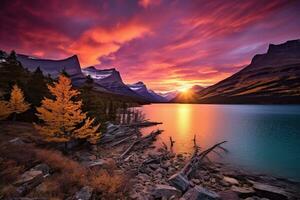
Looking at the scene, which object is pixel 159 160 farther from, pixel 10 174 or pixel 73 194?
pixel 10 174

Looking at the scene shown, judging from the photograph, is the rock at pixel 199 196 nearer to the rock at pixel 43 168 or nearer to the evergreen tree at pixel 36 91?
the rock at pixel 43 168

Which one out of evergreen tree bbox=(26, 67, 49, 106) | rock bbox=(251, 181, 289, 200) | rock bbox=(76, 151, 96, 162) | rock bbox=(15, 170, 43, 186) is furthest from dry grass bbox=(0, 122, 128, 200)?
evergreen tree bbox=(26, 67, 49, 106)

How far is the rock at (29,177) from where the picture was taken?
1043cm

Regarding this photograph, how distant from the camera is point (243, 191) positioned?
641 inches

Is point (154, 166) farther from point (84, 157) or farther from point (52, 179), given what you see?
point (52, 179)

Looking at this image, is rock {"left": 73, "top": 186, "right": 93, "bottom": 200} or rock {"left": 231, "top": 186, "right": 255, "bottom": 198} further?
rock {"left": 231, "top": 186, "right": 255, "bottom": 198}

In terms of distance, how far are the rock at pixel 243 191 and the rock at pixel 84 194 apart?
12.4 metres

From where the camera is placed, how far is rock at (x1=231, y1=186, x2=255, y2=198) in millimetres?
15787

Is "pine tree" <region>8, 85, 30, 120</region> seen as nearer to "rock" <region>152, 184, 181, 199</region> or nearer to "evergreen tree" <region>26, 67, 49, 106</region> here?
"evergreen tree" <region>26, 67, 49, 106</region>

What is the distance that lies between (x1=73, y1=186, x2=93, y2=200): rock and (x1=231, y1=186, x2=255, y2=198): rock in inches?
489

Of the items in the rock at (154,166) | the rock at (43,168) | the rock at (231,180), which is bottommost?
the rock at (231,180)

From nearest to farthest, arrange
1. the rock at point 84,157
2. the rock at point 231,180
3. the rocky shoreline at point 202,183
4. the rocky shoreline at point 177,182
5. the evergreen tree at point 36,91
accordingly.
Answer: the rocky shoreline at point 177,182 → the rocky shoreline at point 202,183 → the rock at point 231,180 → the rock at point 84,157 → the evergreen tree at point 36,91

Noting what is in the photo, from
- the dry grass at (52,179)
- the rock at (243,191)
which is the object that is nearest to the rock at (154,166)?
the dry grass at (52,179)

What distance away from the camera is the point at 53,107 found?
2139 centimetres
